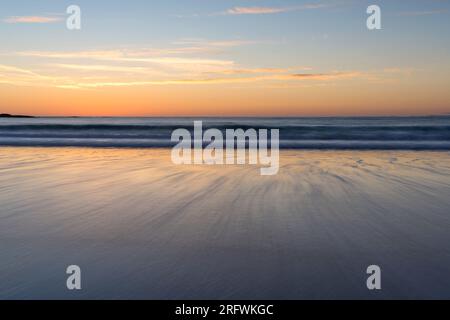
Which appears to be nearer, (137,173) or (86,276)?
(86,276)

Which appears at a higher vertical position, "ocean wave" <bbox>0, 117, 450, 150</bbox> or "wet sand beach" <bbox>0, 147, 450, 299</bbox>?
"ocean wave" <bbox>0, 117, 450, 150</bbox>

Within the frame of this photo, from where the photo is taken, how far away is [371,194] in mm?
5301

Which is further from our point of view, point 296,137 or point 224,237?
point 296,137

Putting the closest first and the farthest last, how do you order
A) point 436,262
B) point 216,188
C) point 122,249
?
point 436,262, point 122,249, point 216,188

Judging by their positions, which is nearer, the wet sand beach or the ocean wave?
the wet sand beach

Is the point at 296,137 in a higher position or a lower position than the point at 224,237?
higher

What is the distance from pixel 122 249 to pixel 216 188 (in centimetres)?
275

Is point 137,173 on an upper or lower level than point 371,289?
upper

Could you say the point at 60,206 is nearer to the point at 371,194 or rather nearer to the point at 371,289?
the point at 371,289

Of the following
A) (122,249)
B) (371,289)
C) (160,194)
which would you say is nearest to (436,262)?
(371,289)

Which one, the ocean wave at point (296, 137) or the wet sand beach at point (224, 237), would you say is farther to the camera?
the ocean wave at point (296, 137)

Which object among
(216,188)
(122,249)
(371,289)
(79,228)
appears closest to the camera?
(371,289)

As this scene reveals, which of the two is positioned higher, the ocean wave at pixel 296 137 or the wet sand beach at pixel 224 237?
the ocean wave at pixel 296 137
